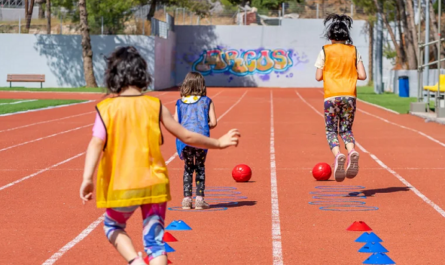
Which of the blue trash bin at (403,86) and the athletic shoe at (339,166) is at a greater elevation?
the blue trash bin at (403,86)

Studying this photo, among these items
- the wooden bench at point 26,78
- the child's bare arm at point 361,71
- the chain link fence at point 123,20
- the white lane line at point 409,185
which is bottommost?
the white lane line at point 409,185

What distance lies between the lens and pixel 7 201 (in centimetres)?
992

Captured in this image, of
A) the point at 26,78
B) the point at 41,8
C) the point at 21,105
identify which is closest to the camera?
the point at 21,105

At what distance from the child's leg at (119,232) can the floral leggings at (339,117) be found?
5593 mm

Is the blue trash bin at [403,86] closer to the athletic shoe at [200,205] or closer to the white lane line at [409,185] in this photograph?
the white lane line at [409,185]

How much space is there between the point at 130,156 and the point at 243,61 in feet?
184

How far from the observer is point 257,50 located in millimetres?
60812

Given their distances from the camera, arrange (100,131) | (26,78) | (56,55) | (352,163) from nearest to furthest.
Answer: (100,131) → (352,163) → (26,78) → (56,55)

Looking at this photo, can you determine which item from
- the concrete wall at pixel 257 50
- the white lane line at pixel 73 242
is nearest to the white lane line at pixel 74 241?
the white lane line at pixel 73 242

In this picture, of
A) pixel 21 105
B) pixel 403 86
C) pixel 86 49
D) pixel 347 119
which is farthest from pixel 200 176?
pixel 86 49

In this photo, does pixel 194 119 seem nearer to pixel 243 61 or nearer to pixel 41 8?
pixel 243 61

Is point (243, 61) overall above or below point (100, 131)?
above

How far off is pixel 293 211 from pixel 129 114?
4525 millimetres

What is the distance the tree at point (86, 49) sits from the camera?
152 ft
